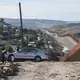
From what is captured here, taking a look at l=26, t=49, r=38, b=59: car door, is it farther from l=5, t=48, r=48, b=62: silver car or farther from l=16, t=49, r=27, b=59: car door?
l=16, t=49, r=27, b=59: car door

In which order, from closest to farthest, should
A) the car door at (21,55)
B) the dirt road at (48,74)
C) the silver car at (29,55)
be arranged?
the dirt road at (48,74), the silver car at (29,55), the car door at (21,55)

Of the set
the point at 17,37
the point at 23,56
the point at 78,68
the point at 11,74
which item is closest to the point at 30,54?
the point at 23,56

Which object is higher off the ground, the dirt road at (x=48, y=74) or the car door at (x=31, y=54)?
the dirt road at (x=48, y=74)

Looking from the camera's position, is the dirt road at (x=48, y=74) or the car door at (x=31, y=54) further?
the car door at (x=31, y=54)

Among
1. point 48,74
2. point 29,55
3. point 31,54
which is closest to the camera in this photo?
point 48,74

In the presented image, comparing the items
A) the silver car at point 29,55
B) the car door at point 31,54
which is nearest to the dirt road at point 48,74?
the silver car at point 29,55

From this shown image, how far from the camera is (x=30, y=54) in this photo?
2506 centimetres

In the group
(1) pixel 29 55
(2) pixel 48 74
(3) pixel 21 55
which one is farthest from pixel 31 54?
(2) pixel 48 74

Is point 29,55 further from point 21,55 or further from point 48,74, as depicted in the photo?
point 48,74

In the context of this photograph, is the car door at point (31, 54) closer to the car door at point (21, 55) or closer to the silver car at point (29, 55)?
the silver car at point (29, 55)

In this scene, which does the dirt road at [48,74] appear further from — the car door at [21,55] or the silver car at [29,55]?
the car door at [21,55]

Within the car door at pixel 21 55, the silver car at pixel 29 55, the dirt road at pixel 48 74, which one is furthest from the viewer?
the car door at pixel 21 55

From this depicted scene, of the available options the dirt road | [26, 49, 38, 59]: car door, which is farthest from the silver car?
the dirt road

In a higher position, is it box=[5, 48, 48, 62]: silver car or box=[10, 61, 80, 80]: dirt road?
box=[10, 61, 80, 80]: dirt road
